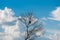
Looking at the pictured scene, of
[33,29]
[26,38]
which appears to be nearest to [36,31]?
[33,29]

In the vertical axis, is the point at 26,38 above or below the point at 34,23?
below

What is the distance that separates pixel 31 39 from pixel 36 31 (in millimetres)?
1578

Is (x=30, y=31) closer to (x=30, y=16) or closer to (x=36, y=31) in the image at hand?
(x=36, y=31)

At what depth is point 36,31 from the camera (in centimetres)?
2155

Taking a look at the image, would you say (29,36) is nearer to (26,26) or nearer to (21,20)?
(26,26)

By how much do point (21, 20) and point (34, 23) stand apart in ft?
7.78

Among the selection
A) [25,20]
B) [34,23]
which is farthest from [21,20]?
[34,23]

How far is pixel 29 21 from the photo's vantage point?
71.7 feet

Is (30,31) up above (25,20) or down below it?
below

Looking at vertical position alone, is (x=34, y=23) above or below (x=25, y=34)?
above

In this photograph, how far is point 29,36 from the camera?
21.7 meters

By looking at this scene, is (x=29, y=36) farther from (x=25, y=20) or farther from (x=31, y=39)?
(x=25, y=20)

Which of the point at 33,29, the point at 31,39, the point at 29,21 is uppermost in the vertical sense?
the point at 29,21

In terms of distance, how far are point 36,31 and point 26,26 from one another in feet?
6.18
